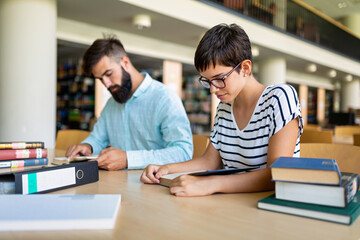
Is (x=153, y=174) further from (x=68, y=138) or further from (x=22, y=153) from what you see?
(x=68, y=138)

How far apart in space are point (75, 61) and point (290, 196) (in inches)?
293

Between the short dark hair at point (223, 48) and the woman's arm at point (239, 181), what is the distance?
30cm

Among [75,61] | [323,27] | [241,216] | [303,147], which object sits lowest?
[241,216]

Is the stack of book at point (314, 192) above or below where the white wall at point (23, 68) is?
below

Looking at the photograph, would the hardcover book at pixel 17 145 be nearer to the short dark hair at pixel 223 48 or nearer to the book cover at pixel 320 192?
the short dark hair at pixel 223 48

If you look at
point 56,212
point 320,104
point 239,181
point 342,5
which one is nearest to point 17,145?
point 56,212

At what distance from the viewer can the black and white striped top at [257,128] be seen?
1.08m

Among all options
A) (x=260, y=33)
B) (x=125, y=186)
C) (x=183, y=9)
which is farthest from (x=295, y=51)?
(x=125, y=186)

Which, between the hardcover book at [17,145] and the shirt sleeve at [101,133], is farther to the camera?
the shirt sleeve at [101,133]

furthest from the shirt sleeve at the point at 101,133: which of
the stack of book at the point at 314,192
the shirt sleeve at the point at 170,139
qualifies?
the stack of book at the point at 314,192

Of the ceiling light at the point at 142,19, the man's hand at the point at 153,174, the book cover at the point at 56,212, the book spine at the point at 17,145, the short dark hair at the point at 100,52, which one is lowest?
the book cover at the point at 56,212

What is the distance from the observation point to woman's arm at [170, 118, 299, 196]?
3.09 ft

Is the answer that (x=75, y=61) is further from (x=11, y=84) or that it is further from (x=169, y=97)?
(x=169, y=97)

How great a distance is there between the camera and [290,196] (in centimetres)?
81
